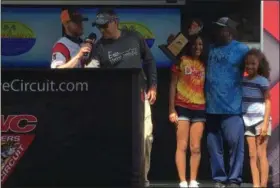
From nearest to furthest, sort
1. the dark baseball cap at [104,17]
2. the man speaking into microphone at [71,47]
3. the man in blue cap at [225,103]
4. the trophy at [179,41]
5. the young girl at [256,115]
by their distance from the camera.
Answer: the man speaking into microphone at [71,47] → the dark baseball cap at [104,17] → the man in blue cap at [225,103] → the young girl at [256,115] → the trophy at [179,41]

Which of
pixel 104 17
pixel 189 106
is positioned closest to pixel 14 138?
pixel 104 17

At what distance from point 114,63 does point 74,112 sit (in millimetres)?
1390

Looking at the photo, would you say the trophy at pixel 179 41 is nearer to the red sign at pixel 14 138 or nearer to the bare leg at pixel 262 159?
the bare leg at pixel 262 159

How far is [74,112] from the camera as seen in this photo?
15.7ft

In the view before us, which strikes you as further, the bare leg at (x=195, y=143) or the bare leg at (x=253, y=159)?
the bare leg at (x=195, y=143)

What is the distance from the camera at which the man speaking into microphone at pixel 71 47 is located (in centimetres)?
593

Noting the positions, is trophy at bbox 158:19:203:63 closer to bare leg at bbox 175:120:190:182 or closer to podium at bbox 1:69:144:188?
bare leg at bbox 175:120:190:182

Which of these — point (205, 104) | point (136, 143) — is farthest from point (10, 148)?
point (205, 104)

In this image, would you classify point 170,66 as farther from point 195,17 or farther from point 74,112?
point 74,112

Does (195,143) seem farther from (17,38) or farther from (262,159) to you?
(17,38)

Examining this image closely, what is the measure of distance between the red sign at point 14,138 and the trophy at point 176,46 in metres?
2.86

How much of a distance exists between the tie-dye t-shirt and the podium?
2.36m

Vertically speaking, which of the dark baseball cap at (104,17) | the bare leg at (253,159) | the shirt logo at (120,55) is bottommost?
the bare leg at (253,159)

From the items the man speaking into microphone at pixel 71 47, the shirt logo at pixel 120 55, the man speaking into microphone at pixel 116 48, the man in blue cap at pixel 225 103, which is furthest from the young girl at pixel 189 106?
the man speaking into microphone at pixel 71 47
